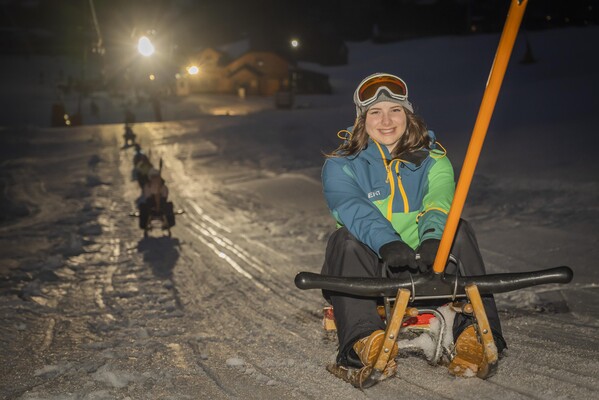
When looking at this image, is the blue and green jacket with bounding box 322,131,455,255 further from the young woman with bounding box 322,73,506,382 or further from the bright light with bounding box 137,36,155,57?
the bright light with bounding box 137,36,155,57

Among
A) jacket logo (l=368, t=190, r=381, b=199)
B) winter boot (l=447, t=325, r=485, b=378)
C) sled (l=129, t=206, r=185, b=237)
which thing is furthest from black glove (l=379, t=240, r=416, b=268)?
sled (l=129, t=206, r=185, b=237)

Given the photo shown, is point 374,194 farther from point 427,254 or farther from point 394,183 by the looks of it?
point 427,254

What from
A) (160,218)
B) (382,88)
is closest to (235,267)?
(160,218)

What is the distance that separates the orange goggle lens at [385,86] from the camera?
12.7ft

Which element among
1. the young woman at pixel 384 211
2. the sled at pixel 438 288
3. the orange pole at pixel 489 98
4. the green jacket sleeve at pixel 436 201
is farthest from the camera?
the green jacket sleeve at pixel 436 201

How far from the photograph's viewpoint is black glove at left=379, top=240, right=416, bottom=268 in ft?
10.2

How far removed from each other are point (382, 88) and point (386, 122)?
0.22 m

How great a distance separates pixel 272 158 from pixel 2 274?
10.0 metres

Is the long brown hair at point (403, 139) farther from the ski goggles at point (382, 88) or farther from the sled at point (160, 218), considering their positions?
the sled at point (160, 218)

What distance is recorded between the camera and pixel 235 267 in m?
6.78

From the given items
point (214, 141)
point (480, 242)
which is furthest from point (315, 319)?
point (214, 141)

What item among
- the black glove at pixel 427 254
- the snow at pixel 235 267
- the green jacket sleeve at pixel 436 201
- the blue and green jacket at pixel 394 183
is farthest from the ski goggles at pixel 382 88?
the snow at pixel 235 267

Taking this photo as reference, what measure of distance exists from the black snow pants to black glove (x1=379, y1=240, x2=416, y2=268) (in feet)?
1.04

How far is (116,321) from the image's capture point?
198 inches
